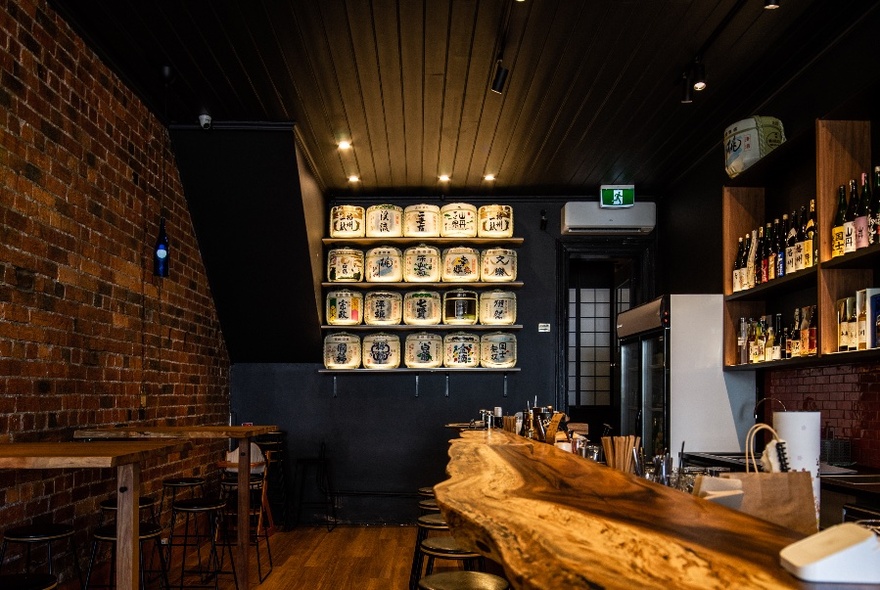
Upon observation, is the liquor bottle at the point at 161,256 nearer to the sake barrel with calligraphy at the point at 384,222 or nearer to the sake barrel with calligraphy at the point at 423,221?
the sake barrel with calligraphy at the point at 384,222

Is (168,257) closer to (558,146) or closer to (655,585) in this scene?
(558,146)

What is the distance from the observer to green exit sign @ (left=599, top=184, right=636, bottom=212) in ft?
21.9

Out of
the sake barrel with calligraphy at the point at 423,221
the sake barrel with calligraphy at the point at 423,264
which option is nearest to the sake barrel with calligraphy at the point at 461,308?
the sake barrel with calligraphy at the point at 423,264

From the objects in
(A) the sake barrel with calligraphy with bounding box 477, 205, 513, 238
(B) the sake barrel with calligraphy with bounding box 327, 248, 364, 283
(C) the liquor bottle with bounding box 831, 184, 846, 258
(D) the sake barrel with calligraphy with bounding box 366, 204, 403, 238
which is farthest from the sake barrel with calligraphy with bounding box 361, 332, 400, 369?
(C) the liquor bottle with bounding box 831, 184, 846, 258

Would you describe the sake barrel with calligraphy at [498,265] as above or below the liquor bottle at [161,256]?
above

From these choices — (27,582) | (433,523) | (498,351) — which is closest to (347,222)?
(498,351)

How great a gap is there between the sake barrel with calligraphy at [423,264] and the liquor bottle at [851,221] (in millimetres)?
3697

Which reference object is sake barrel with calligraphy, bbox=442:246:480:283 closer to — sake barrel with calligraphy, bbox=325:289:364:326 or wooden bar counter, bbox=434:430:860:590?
sake barrel with calligraphy, bbox=325:289:364:326

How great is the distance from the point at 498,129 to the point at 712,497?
3.77 meters

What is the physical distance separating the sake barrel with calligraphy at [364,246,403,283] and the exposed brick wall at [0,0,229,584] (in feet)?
6.11

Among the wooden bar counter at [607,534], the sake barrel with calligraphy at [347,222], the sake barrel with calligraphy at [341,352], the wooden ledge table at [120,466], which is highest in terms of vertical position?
the sake barrel with calligraphy at [347,222]

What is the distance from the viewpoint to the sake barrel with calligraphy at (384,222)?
6.67 m

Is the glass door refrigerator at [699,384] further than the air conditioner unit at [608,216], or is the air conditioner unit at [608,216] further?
the air conditioner unit at [608,216]

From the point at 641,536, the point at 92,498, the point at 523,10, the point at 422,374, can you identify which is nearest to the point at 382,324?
the point at 422,374
